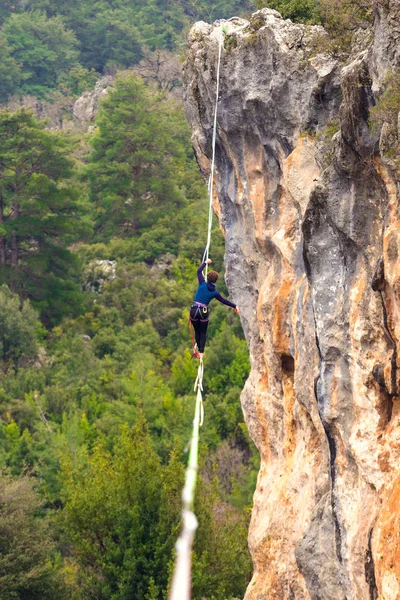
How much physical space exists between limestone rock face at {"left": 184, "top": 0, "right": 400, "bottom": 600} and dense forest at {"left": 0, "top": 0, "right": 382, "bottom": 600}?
1.25m

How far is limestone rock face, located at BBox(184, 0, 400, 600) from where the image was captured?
9578mm

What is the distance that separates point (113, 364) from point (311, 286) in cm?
2192

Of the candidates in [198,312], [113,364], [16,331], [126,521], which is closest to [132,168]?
→ [16,331]

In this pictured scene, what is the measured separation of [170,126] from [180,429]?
18.7m

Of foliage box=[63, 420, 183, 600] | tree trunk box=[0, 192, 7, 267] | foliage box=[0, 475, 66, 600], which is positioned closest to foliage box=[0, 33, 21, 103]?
tree trunk box=[0, 192, 7, 267]

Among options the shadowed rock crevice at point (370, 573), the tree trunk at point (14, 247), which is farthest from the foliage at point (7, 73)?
the shadowed rock crevice at point (370, 573)

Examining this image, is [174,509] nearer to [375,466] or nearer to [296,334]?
[296,334]

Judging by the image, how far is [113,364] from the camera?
32.5 meters

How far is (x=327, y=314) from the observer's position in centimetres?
1076

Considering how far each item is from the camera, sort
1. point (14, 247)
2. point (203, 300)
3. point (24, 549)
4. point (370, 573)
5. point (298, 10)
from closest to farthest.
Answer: point (370, 573) < point (203, 300) < point (298, 10) < point (24, 549) < point (14, 247)

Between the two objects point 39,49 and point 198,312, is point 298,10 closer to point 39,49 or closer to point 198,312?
point 198,312

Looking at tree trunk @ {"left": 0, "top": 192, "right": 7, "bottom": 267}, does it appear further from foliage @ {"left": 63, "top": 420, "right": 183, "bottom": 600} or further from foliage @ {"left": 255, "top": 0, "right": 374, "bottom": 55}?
foliage @ {"left": 255, "top": 0, "right": 374, "bottom": 55}

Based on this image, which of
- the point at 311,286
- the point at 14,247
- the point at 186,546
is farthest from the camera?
the point at 14,247

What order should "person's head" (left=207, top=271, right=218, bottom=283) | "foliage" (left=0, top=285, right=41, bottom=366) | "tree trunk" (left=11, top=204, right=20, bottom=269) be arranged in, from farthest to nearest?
"tree trunk" (left=11, top=204, right=20, bottom=269)
"foliage" (left=0, top=285, right=41, bottom=366)
"person's head" (left=207, top=271, right=218, bottom=283)
